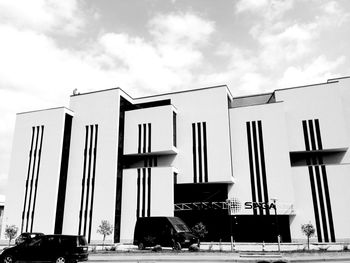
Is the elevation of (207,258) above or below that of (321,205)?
below

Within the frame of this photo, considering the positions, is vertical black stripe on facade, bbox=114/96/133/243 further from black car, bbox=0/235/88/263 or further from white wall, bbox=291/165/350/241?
black car, bbox=0/235/88/263

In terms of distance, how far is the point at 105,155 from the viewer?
1594 inches

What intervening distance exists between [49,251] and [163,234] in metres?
8.97

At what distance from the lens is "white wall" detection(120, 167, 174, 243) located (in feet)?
122

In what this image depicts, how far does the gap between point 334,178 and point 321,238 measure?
637cm

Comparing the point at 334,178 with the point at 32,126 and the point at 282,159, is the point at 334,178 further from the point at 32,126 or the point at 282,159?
the point at 32,126

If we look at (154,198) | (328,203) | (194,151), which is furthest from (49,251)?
(328,203)

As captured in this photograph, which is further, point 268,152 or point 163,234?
point 268,152

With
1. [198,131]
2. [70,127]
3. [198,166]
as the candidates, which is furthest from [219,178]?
[70,127]

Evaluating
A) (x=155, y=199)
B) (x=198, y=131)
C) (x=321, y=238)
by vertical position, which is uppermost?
(x=198, y=131)

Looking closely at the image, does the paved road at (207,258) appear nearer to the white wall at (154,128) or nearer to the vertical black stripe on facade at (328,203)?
the vertical black stripe on facade at (328,203)

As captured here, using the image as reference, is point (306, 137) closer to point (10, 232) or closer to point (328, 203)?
point (328, 203)

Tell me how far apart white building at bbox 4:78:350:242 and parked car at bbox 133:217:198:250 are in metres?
11.9

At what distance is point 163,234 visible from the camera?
2319cm
